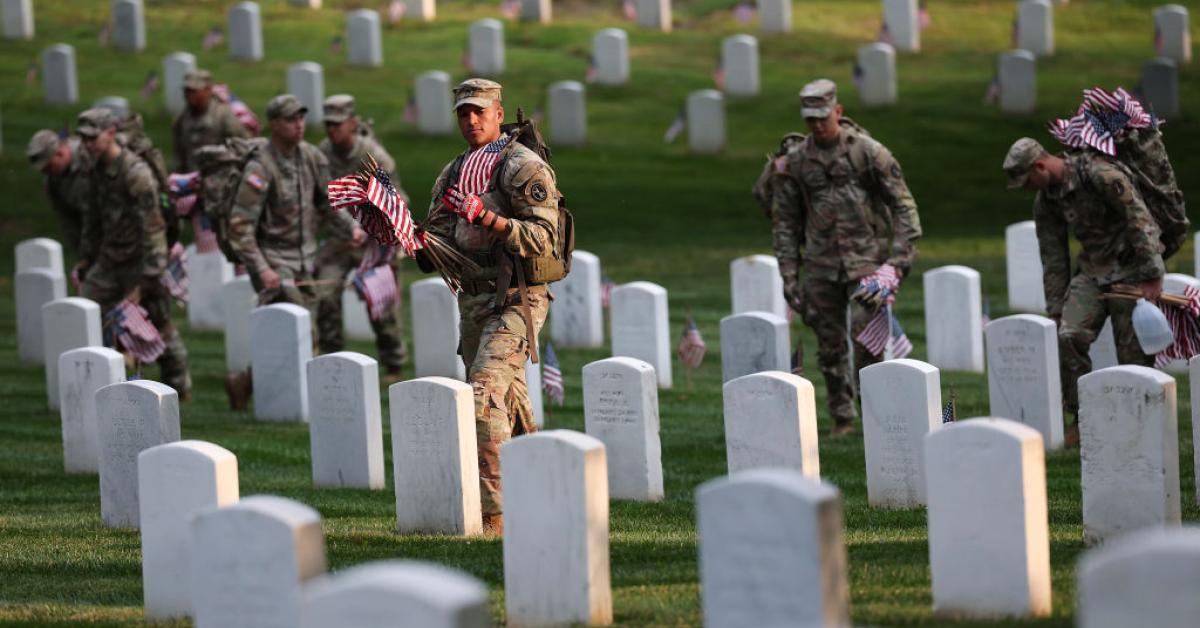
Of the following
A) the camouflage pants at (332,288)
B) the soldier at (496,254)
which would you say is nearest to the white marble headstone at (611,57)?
the camouflage pants at (332,288)

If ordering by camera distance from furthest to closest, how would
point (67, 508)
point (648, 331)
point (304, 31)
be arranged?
point (304, 31) < point (648, 331) < point (67, 508)

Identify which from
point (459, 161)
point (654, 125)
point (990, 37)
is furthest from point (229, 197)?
point (990, 37)

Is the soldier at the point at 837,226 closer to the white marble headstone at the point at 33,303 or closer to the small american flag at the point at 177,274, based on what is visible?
the small american flag at the point at 177,274

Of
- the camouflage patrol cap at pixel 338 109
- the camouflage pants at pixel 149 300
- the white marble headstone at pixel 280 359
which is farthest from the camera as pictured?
the camouflage patrol cap at pixel 338 109

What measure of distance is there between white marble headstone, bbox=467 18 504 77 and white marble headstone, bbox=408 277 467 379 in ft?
42.1

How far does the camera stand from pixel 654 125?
26.5m

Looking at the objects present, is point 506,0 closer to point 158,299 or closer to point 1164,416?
point 158,299

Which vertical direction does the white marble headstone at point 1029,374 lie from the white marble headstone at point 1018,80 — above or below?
below

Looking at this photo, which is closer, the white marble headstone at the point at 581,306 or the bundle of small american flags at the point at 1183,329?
the bundle of small american flags at the point at 1183,329

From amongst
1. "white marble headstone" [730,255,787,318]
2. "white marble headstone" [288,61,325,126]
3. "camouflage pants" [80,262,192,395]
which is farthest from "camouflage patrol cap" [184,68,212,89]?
"white marble headstone" [288,61,325,126]

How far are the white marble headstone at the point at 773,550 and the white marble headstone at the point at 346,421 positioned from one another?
5.22m

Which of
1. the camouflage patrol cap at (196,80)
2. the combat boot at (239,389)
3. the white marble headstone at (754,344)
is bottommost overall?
the combat boot at (239,389)

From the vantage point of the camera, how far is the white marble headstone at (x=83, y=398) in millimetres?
11734

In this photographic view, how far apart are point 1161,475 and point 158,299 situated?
8.37 metres
